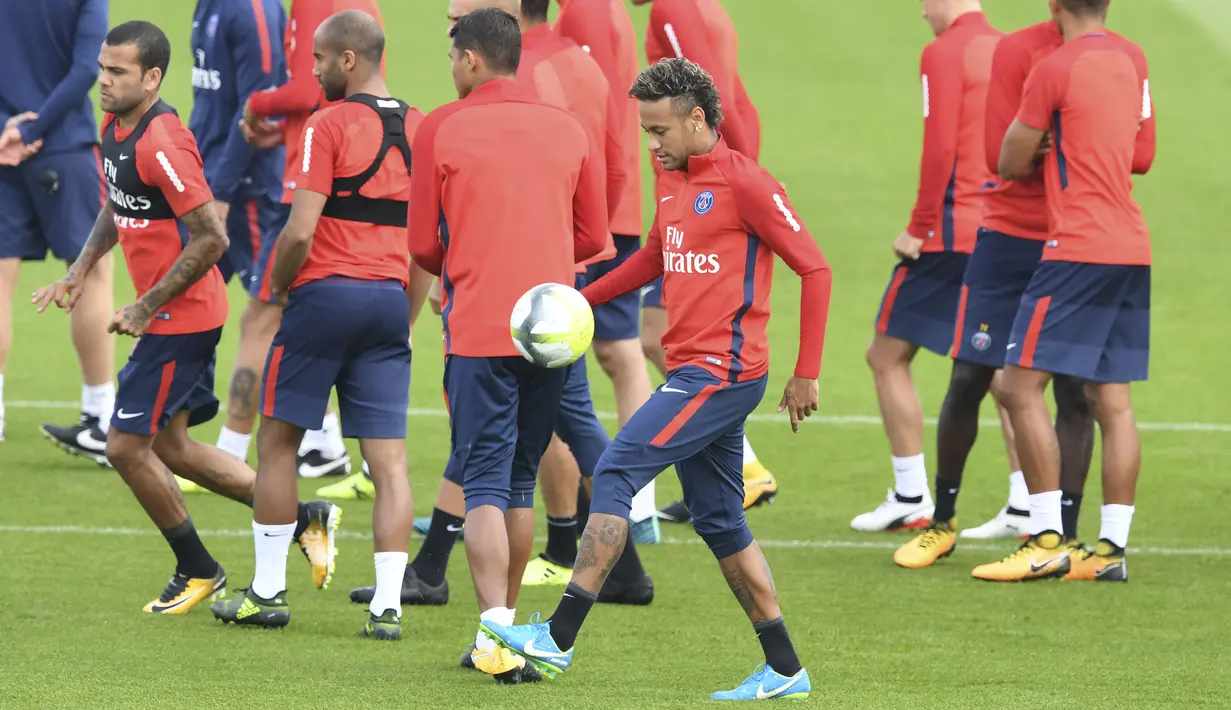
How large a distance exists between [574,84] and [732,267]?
6.39ft

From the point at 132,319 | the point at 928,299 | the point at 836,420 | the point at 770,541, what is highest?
the point at 132,319

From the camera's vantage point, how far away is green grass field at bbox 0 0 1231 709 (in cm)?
556

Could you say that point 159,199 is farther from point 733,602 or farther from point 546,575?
point 733,602

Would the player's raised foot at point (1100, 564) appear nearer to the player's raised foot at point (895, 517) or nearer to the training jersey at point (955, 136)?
the player's raised foot at point (895, 517)

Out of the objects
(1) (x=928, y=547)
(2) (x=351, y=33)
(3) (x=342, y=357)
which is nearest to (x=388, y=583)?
(3) (x=342, y=357)

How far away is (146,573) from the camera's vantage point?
23.7 feet

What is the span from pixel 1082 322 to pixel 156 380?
3544 millimetres

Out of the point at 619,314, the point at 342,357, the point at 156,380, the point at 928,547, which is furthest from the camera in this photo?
the point at 619,314

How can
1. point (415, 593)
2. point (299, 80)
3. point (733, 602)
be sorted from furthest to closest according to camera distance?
point (299, 80) < point (733, 602) < point (415, 593)

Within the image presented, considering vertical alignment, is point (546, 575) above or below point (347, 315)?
below

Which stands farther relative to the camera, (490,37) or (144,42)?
(144,42)

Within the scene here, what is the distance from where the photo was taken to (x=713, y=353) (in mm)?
5547

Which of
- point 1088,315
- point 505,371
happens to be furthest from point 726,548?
point 1088,315

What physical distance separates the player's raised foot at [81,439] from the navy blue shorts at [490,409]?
411cm
